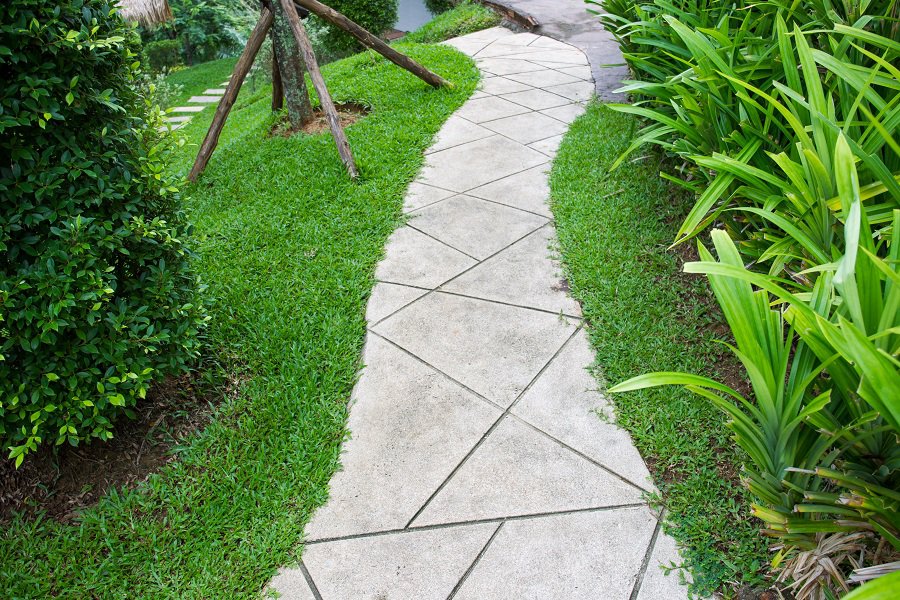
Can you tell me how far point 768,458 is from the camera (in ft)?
5.60

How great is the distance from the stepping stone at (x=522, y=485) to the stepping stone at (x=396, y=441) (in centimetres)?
7

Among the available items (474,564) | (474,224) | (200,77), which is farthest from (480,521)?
(200,77)

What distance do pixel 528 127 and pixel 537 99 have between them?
75 centimetres

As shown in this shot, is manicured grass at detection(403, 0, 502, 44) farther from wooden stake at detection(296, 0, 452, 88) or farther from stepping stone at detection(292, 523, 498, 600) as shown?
stepping stone at detection(292, 523, 498, 600)

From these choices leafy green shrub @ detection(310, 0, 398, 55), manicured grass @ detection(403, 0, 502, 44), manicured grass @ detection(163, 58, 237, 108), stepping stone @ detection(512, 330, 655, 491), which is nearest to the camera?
stepping stone @ detection(512, 330, 655, 491)

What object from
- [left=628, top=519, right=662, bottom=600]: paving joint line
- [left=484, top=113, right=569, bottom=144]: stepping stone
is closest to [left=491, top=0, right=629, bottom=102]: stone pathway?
[left=484, top=113, right=569, bottom=144]: stepping stone

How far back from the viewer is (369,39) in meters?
5.25

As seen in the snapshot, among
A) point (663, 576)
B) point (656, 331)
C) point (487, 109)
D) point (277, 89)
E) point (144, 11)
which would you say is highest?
point (144, 11)

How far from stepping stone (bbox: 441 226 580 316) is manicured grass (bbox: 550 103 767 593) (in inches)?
3.8

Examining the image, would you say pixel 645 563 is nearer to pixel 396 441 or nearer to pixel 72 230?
pixel 396 441

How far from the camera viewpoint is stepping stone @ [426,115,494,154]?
4.98 m

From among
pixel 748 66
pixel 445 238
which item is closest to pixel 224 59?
pixel 445 238

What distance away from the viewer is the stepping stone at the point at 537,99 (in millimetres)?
5672

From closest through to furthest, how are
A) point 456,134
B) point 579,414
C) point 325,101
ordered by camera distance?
point 579,414 < point 325,101 < point 456,134
